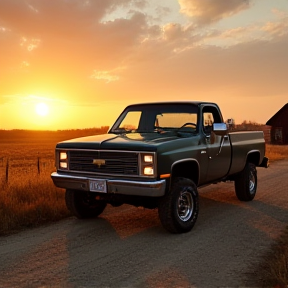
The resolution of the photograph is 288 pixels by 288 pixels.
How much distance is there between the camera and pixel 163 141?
19.8 feet

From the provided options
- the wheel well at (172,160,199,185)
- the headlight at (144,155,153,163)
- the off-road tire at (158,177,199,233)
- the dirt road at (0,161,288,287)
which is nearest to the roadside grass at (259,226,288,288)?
the dirt road at (0,161,288,287)

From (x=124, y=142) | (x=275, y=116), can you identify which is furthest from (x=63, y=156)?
(x=275, y=116)

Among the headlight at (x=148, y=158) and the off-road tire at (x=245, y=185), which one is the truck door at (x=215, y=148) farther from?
the headlight at (x=148, y=158)

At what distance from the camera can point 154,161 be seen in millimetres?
Result: 5684

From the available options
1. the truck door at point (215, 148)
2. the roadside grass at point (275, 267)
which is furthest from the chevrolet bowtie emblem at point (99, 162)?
the roadside grass at point (275, 267)

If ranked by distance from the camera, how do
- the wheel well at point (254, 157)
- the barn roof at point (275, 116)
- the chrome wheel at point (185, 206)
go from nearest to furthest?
the chrome wheel at point (185, 206)
the wheel well at point (254, 157)
the barn roof at point (275, 116)

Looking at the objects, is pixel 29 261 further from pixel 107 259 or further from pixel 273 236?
pixel 273 236

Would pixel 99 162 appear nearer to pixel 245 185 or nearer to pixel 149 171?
pixel 149 171

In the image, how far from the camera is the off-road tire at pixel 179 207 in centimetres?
603

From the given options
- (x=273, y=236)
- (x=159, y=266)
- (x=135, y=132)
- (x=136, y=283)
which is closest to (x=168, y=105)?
(x=135, y=132)

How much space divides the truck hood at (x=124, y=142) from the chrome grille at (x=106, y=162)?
0.31 feet

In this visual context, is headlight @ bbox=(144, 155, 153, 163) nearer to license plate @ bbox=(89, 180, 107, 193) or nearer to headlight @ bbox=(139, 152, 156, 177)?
headlight @ bbox=(139, 152, 156, 177)

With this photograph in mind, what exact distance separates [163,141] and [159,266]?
2.00 m

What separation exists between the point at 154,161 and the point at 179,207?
3.68ft
